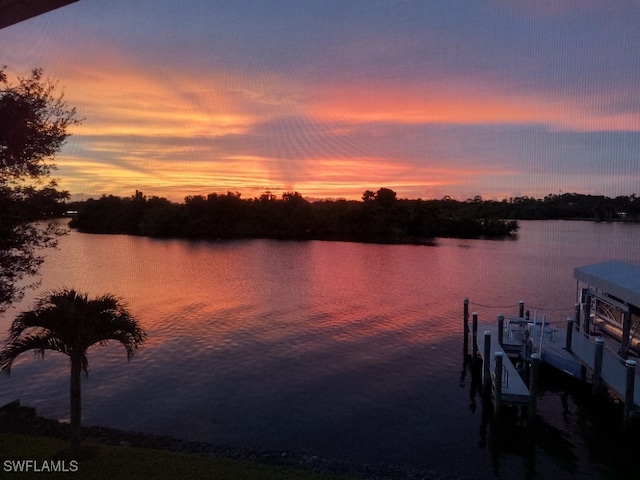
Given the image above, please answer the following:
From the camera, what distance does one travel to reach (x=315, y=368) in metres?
16.7

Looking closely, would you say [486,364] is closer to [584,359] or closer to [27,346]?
[584,359]

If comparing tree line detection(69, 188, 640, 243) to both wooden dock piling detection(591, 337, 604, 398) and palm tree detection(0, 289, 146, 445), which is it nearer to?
A: wooden dock piling detection(591, 337, 604, 398)

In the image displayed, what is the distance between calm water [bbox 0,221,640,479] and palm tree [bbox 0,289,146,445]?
17.5ft

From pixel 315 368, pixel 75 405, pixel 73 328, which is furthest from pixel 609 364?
pixel 73 328

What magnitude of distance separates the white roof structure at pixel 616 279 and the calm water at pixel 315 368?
3.53 metres

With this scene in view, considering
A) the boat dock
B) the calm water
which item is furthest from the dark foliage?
the boat dock

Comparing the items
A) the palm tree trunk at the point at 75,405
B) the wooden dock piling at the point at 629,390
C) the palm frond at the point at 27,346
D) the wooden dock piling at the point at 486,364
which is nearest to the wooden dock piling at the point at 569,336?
the wooden dock piling at the point at 486,364

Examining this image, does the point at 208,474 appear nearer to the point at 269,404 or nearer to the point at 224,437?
the point at 224,437

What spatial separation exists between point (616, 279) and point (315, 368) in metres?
9.73

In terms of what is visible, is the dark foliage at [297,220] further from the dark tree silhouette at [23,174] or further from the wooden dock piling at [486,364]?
the dark tree silhouette at [23,174]

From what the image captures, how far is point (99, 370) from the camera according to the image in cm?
1642

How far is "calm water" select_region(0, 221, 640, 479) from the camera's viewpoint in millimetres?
11516

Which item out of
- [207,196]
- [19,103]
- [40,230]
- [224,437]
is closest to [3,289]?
[40,230]

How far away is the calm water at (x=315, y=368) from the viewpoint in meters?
11.5
